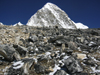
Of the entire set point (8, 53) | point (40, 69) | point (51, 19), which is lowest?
point (40, 69)

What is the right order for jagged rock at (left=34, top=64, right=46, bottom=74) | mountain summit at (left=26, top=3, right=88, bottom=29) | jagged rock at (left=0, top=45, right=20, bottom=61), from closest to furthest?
jagged rock at (left=34, top=64, right=46, bottom=74) → jagged rock at (left=0, top=45, right=20, bottom=61) → mountain summit at (left=26, top=3, right=88, bottom=29)

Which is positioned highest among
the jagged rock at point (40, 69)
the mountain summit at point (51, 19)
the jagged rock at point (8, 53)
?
the mountain summit at point (51, 19)

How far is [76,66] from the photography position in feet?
11.2

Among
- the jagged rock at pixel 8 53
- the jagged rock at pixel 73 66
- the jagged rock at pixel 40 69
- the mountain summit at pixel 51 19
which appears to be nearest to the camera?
the jagged rock at pixel 73 66

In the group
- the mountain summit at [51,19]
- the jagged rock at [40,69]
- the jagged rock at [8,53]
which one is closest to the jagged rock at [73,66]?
the jagged rock at [40,69]

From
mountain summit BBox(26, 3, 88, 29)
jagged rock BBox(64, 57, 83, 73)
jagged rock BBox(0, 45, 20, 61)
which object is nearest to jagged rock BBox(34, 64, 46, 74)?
jagged rock BBox(64, 57, 83, 73)

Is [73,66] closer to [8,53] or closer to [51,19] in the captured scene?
[8,53]

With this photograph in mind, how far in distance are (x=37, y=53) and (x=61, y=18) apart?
20.7 meters

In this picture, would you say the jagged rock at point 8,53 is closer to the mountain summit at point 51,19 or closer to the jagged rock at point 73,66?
the jagged rock at point 73,66

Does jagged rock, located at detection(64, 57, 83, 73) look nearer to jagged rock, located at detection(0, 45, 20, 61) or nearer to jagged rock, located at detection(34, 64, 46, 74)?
jagged rock, located at detection(34, 64, 46, 74)

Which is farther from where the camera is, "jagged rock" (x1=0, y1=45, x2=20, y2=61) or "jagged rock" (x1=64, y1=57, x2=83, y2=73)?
"jagged rock" (x1=0, y1=45, x2=20, y2=61)

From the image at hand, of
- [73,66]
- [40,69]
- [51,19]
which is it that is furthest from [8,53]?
[51,19]

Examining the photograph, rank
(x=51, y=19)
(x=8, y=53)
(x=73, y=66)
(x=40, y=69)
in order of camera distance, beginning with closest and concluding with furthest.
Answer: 1. (x=73, y=66)
2. (x=40, y=69)
3. (x=8, y=53)
4. (x=51, y=19)

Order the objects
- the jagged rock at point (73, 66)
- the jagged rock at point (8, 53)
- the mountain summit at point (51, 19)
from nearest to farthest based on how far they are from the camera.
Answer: the jagged rock at point (73, 66) < the jagged rock at point (8, 53) < the mountain summit at point (51, 19)
